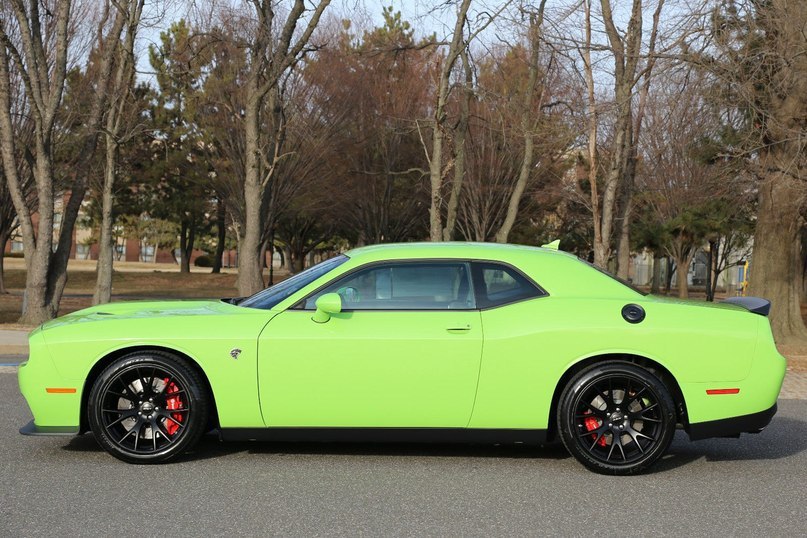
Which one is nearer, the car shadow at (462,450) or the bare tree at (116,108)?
the car shadow at (462,450)

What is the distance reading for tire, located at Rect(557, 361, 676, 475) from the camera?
18.4 feet

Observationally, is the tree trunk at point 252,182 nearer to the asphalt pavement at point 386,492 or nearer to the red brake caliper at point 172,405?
the asphalt pavement at point 386,492

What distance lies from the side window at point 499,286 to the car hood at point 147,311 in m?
1.64

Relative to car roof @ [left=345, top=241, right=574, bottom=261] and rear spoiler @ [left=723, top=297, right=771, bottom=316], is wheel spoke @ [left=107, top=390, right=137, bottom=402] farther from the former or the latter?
rear spoiler @ [left=723, top=297, right=771, bottom=316]

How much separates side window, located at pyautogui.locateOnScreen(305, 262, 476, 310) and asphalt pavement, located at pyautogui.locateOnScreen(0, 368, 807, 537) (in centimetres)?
105

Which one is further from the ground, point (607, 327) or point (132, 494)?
point (607, 327)

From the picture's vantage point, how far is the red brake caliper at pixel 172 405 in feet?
18.6

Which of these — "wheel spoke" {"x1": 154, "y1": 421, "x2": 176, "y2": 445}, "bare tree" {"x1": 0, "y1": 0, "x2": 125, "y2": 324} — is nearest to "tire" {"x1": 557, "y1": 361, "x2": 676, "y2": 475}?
"wheel spoke" {"x1": 154, "y1": 421, "x2": 176, "y2": 445}

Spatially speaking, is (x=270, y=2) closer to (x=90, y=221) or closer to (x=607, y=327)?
(x=607, y=327)

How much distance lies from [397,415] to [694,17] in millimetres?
11980

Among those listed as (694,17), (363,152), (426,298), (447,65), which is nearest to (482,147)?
(363,152)

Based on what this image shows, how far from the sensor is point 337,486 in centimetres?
525

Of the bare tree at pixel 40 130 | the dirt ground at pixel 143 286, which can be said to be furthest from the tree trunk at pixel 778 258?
the dirt ground at pixel 143 286

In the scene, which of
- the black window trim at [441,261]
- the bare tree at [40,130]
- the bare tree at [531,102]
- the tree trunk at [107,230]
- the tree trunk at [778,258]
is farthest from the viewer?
the tree trunk at [107,230]
